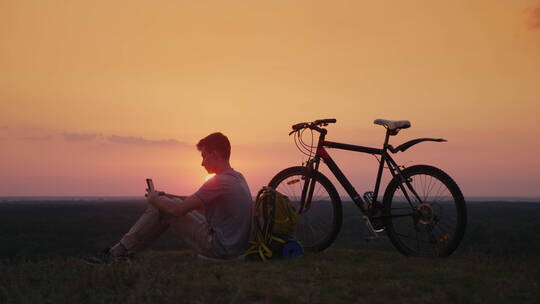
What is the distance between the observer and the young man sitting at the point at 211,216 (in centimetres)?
691

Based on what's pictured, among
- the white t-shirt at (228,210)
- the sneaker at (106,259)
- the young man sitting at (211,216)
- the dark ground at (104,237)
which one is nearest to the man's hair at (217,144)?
the young man sitting at (211,216)

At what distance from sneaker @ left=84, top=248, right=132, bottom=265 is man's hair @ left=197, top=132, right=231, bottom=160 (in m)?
1.73

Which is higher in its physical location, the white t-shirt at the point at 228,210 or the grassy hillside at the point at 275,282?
the white t-shirt at the point at 228,210

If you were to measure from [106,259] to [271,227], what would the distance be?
2.15m

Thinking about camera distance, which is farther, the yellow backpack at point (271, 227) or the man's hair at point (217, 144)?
the yellow backpack at point (271, 227)

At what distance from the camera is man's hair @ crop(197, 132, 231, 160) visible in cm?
700

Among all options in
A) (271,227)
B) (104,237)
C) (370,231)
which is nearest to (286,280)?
(271,227)

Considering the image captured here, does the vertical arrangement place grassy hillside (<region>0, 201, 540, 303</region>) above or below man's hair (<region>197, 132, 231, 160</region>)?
below

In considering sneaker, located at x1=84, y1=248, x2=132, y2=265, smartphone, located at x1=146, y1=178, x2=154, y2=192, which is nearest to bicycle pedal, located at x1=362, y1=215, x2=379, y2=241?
smartphone, located at x1=146, y1=178, x2=154, y2=192

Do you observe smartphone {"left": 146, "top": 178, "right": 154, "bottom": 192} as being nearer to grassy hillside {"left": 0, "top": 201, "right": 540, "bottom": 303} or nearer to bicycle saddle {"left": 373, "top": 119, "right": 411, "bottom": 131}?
grassy hillside {"left": 0, "top": 201, "right": 540, "bottom": 303}

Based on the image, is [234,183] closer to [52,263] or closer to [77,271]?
[77,271]

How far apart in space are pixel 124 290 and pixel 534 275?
4.75 m

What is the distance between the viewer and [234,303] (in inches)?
198

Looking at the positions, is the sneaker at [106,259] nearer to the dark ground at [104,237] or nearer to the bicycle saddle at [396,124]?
the bicycle saddle at [396,124]
